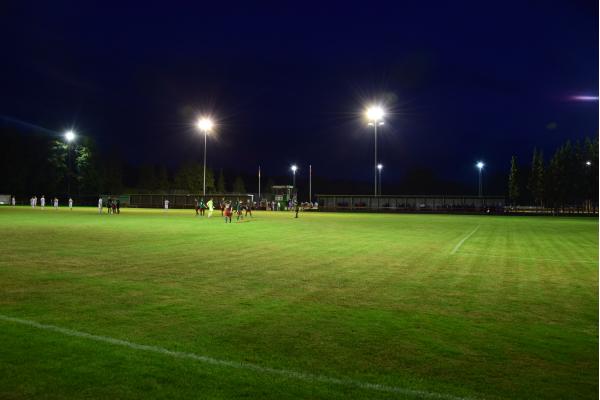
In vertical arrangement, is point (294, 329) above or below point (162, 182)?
below

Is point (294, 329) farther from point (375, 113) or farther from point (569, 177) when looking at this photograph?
point (569, 177)

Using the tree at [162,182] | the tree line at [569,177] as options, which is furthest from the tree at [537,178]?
the tree at [162,182]

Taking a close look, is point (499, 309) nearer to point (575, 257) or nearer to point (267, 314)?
point (267, 314)

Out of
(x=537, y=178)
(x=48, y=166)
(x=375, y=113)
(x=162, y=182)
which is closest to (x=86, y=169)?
(x=48, y=166)

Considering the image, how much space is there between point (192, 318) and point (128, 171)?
169 meters


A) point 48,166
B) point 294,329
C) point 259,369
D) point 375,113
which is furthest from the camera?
point 48,166

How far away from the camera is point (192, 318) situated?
7.25m

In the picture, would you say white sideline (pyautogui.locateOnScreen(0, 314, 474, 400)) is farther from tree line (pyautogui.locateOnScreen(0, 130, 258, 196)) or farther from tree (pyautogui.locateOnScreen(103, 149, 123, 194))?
tree (pyautogui.locateOnScreen(103, 149, 123, 194))

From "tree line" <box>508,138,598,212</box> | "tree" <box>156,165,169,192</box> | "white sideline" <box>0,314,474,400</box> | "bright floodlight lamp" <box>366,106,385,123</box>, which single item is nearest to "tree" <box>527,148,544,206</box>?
"tree line" <box>508,138,598,212</box>

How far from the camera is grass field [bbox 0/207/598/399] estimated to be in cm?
482

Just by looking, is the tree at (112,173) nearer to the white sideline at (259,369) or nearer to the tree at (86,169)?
the tree at (86,169)

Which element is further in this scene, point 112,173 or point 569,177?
point 112,173

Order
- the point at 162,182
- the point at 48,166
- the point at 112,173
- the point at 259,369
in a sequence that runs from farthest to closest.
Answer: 1. the point at 162,182
2. the point at 112,173
3. the point at 48,166
4. the point at 259,369

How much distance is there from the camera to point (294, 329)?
22.1 feet
